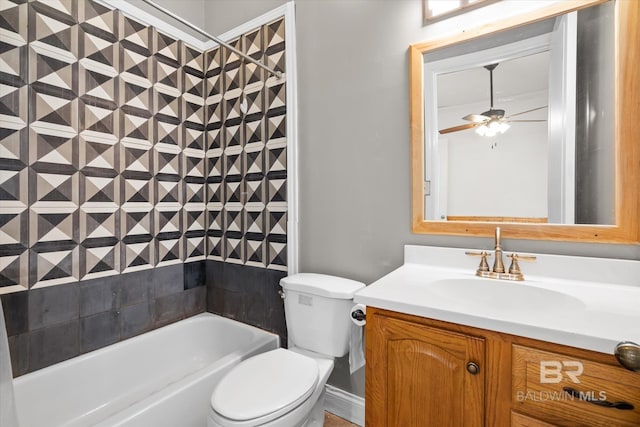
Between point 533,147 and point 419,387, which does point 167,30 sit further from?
point 419,387

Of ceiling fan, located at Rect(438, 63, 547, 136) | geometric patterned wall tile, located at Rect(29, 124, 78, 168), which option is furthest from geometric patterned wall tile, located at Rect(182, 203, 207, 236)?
ceiling fan, located at Rect(438, 63, 547, 136)

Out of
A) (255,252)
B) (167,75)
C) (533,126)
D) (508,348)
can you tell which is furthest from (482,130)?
(167,75)

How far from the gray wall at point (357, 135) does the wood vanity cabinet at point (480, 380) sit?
1.92ft

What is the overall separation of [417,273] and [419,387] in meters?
0.48

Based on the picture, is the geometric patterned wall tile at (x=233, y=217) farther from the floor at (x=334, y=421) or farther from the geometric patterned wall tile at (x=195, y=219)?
the floor at (x=334, y=421)

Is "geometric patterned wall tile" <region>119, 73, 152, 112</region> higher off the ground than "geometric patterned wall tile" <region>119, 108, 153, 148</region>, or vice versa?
"geometric patterned wall tile" <region>119, 73, 152, 112</region>

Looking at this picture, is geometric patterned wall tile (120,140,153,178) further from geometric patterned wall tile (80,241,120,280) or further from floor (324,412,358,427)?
floor (324,412,358,427)

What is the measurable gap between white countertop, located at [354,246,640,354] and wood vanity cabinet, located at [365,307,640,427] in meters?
0.04

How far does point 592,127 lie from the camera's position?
1139 millimetres

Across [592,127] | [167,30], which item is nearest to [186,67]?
[167,30]

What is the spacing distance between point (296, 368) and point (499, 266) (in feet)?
3.07

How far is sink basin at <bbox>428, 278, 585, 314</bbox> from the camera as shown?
1.06 meters

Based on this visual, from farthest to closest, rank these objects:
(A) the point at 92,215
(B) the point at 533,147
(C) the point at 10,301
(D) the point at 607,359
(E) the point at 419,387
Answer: (A) the point at 92,215
(C) the point at 10,301
(B) the point at 533,147
(E) the point at 419,387
(D) the point at 607,359

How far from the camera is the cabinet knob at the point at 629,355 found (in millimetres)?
654
